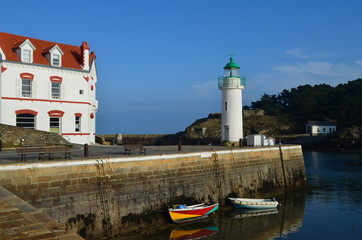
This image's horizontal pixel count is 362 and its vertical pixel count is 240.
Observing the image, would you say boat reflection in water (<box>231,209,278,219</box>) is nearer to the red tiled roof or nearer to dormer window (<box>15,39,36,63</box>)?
the red tiled roof

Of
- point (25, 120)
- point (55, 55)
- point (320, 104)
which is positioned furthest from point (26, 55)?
point (320, 104)

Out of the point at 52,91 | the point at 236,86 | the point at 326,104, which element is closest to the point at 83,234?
the point at 52,91

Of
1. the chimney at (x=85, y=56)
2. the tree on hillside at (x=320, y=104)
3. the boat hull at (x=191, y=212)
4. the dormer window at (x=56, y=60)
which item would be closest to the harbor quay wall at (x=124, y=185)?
the boat hull at (x=191, y=212)

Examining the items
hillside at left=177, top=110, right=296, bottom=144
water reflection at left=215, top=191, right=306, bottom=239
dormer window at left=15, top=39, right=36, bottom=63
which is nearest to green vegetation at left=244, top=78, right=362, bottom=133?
hillside at left=177, top=110, right=296, bottom=144

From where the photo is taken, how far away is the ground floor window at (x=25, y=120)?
29984mm

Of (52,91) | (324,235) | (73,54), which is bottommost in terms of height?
(324,235)

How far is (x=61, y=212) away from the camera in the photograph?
14.5 meters

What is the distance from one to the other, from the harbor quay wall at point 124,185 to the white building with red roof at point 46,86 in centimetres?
1598

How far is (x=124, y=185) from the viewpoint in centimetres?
1709

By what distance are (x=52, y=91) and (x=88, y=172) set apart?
59.8 ft

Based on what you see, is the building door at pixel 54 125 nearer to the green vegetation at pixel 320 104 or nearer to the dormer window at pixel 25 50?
the dormer window at pixel 25 50

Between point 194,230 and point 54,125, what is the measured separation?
19369 millimetres

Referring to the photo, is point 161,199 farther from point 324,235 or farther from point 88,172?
point 324,235

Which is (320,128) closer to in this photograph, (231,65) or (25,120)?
(231,65)
